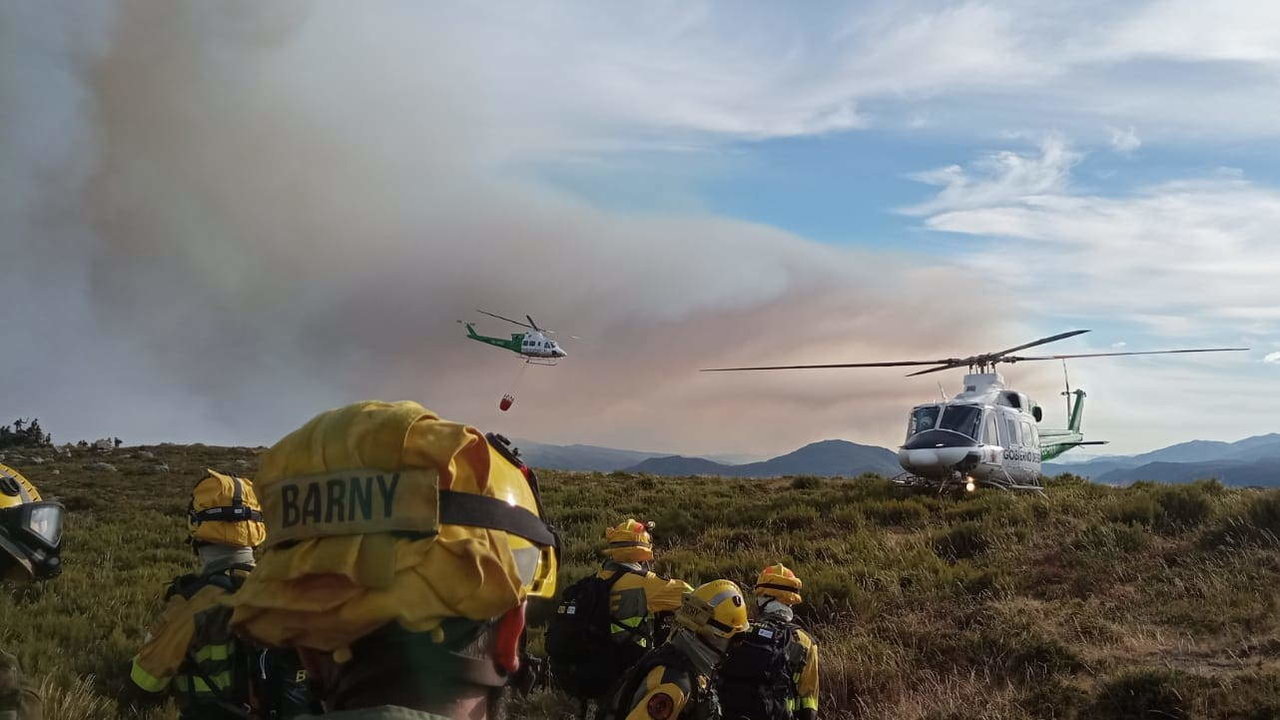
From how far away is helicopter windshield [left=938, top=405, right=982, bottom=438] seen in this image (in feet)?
61.5

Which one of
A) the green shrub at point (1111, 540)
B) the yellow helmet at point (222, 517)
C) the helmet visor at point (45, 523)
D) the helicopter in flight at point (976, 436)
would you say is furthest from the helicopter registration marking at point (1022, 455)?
the helmet visor at point (45, 523)

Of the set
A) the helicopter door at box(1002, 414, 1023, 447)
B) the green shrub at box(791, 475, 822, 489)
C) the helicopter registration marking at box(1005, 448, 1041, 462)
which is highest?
the helicopter door at box(1002, 414, 1023, 447)

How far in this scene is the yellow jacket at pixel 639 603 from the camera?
6.70m

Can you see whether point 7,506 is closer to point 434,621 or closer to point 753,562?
point 434,621

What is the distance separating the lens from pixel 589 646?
22.1 feet

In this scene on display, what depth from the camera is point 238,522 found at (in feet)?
17.1

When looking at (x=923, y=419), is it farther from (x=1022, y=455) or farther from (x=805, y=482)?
(x=805, y=482)

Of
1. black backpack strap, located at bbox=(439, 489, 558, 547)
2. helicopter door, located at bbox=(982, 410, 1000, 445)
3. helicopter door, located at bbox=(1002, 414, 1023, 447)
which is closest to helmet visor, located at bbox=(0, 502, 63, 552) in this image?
black backpack strap, located at bbox=(439, 489, 558, 547)

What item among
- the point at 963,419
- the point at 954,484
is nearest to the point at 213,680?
the point at 954,484

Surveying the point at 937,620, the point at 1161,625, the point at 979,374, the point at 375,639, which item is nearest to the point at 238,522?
the point at 375,639

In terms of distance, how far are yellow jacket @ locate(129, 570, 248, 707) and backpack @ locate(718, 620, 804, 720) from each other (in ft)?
9.73

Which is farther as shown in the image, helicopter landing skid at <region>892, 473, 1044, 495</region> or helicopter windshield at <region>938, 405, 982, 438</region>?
helicopter windshield at <region>938, 405, 982, 438</region>

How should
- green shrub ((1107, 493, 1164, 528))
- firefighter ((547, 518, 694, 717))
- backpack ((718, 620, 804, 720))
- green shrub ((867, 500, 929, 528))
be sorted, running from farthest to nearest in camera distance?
green shrub ((867, 500, 929, 528)) < green shrub ((1107, 493, 1164, 528)) < firefighter ((547, 518, 694, 717)) < backpack ((718, 620, 804, 720))

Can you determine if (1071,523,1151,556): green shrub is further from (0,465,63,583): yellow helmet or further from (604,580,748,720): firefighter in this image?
(0,465,63,583): yellow helmet
